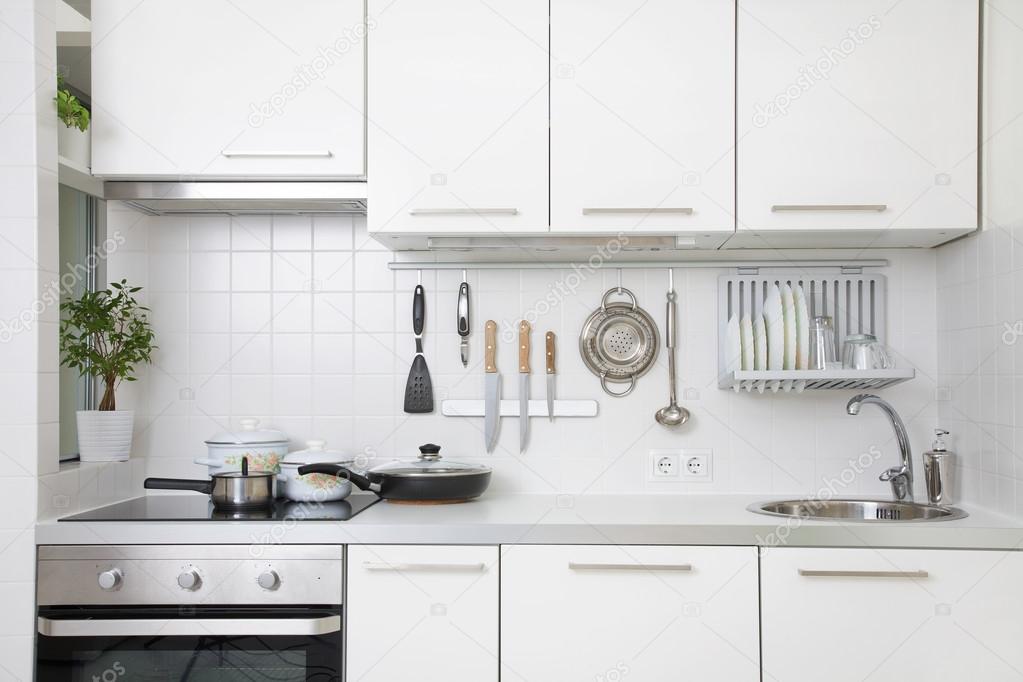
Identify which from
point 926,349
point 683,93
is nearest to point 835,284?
point 926,349

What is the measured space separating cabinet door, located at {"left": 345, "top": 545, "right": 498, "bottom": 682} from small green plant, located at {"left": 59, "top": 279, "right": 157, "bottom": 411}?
906mm

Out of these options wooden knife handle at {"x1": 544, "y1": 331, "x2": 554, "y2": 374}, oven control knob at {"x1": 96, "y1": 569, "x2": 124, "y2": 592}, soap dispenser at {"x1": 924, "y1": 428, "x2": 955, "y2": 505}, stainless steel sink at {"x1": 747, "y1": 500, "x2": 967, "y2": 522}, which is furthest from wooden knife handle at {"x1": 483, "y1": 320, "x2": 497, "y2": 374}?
soap dispenser at {"x1": 924, "y1": 428, "x2": 955, "y2": 505}

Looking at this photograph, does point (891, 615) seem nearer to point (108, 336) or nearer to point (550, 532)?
point (550, 532)

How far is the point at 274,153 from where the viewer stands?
2.17 metres

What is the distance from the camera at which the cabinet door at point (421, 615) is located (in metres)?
1.93

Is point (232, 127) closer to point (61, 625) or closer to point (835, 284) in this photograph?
point (61, 625)

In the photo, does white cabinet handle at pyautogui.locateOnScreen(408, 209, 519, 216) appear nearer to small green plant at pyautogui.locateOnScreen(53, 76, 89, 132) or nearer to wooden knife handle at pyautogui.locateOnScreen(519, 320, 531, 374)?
wooden knife handle at pyautogui.locateOnScreen(519, 320, 531, 374)

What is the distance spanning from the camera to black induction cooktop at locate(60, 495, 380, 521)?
2.00 meters

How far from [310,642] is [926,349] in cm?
181

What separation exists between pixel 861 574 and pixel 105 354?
1981 millimetres

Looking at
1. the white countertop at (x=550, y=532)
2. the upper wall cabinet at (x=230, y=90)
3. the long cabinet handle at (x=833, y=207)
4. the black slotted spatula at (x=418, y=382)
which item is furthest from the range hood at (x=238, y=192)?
the long cabinet handle at (x=833, y=207)

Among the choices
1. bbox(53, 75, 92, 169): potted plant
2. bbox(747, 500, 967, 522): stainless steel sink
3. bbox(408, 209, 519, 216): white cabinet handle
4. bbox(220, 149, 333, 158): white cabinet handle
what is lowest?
bbox(747, 500, 967, 522): stainless steel sink

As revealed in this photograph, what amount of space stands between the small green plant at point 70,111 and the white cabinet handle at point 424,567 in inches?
49.9

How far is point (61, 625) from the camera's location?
1.92 metres
